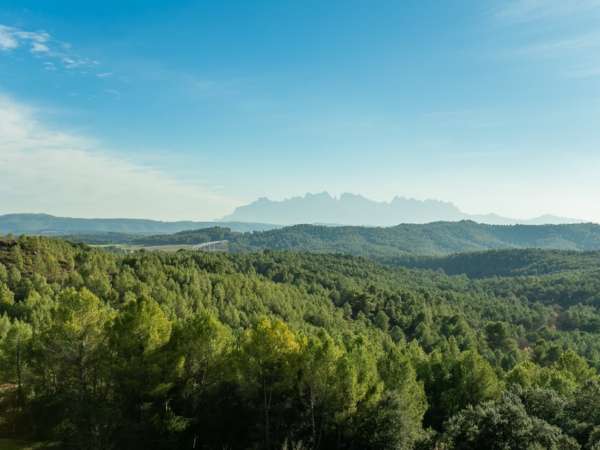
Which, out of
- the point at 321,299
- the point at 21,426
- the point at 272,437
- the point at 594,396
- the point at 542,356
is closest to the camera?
the point at 594,396

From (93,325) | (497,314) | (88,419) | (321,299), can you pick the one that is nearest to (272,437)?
(88,419)

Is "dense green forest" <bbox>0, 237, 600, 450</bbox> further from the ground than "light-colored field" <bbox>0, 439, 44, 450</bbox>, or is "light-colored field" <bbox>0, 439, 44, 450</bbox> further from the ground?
"dense green forest" <bbox>0, 237, 600, 450</bbox>

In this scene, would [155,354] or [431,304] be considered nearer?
[155,354]

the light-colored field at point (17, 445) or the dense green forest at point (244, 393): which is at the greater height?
the dense green forest at point (244, 393)

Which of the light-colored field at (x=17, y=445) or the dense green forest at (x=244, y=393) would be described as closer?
the dense green forest at (x=244, y=393)

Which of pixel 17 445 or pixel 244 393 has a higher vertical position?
pixel 244 393

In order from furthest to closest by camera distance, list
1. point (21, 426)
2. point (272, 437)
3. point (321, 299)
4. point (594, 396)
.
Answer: point (321, 299)
point (21, 426)
point (272, 437)
point (594, 396)

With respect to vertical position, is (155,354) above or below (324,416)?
above

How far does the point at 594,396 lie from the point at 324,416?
21510 mm

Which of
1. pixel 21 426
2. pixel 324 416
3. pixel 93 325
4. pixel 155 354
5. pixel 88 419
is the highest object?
pixel 93 325

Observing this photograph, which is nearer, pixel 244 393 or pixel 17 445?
pixel 244 393

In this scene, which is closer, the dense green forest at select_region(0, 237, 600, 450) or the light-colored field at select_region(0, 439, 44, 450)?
the dense green forest at select_region(0, 237, 600, 450)

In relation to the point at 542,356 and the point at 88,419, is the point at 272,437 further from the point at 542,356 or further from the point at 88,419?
the point at 542,356

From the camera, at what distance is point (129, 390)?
34312 mm
